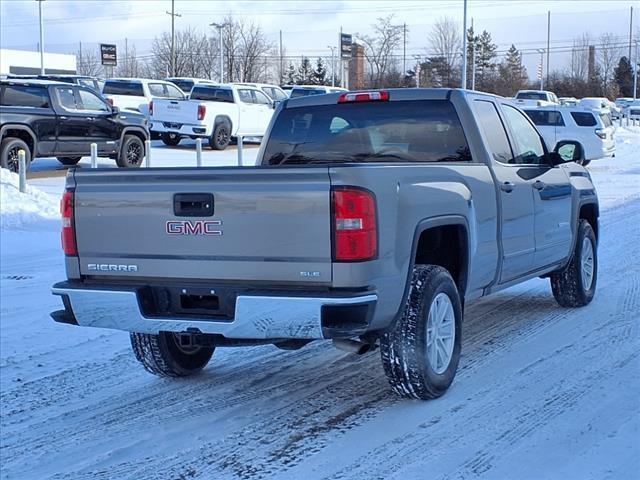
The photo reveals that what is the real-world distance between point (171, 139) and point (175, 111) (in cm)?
208

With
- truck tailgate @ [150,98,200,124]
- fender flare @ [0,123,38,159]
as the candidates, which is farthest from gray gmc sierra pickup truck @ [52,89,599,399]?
truck tailgate @ [150,98,200,124]

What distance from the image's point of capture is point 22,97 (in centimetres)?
1781

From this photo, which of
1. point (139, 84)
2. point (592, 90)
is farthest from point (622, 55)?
point (139, 84)

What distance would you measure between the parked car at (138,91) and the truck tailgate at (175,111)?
2371 millimetres

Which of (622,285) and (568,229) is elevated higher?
(568,229)

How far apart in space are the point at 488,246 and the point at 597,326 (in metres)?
1.78

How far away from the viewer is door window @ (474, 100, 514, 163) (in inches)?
249

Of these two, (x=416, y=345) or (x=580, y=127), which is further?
(x=580, y=127)

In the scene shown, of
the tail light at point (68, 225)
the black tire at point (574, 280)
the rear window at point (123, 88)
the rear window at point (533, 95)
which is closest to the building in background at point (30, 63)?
the rear window at point (533, 95)

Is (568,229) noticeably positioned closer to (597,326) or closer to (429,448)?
(597,326)

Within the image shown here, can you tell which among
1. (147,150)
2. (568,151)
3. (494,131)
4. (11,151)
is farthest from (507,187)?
(147,150)

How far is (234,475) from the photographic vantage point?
4.25m

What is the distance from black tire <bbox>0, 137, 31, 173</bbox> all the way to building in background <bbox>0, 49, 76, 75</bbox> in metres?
59.5

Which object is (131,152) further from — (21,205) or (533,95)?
(533,95)
